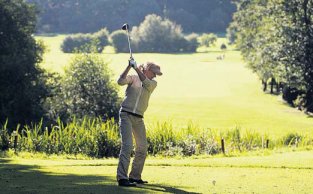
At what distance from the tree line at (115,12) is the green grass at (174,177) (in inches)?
5242

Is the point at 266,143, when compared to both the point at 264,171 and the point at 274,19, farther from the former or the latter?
the point at 274,19

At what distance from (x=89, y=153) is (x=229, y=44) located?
581 ft

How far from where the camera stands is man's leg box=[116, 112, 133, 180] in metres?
11.7

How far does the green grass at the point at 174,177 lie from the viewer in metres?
11.4

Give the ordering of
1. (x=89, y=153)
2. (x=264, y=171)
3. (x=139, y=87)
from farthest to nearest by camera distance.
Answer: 1. (x=89, y=153)
2. (x=264, y=171)
3. (x=139, y=87)

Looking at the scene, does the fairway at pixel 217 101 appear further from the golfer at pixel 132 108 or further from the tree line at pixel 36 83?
the golfer at pixel 132 108

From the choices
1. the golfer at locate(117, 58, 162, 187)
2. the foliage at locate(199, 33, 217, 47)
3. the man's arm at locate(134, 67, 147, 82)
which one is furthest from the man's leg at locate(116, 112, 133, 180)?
the foliage at locate(199, 33, 217, 47)

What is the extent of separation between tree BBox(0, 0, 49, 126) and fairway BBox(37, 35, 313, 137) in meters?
8.69

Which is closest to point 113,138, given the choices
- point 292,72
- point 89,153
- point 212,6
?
point 89,153

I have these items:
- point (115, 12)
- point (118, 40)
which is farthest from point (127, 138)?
point (118, 40)

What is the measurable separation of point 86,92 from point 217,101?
31.2 m

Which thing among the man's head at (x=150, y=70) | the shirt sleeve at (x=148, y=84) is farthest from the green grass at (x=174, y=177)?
the man's head at (x=150, y=70)

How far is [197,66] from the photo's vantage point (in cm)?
13038

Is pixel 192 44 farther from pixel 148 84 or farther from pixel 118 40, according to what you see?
pixel 148 84
